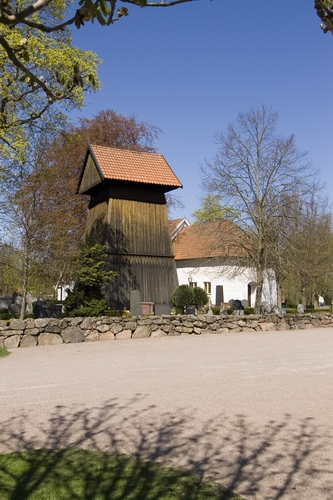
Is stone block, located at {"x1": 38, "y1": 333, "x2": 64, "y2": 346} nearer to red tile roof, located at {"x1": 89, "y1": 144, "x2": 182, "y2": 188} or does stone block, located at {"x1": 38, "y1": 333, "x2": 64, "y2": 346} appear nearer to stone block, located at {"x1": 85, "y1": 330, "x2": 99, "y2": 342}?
stone block, located at {"x1": 85, "y1": 330, "x2": 99, "y2": 342}

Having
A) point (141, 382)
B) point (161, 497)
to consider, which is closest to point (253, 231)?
point (141, 382)

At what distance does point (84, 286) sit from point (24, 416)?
12.9m

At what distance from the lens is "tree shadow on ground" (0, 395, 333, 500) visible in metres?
4.74

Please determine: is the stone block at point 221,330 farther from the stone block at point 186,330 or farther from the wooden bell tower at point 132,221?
the wooden bell tower at point 132,221

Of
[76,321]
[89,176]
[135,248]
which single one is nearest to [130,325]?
[76,321]

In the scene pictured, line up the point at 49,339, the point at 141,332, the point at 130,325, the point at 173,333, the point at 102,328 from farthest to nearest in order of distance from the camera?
the point at 173,333
the point at 141,332
the point at 130,325
the point at 102,328
the point at 49,339

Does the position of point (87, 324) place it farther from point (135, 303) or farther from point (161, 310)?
point (161, 310)

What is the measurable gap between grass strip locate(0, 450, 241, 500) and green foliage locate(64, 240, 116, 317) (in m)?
14.0

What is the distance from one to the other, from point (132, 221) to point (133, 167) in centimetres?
279

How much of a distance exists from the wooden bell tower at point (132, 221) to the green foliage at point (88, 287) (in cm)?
549

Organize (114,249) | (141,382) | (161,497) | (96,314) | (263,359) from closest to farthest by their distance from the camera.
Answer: (161,497)
(141,382)
(263,359)
(96,314)
(114,249)

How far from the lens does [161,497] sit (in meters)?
4.36

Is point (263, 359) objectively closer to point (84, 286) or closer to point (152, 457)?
point (152, 457)

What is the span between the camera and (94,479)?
15.8 ft
